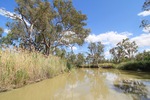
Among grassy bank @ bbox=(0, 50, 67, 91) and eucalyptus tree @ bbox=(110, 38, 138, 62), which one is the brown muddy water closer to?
grassy bank @ bbox=(0, 50, 67, 91)

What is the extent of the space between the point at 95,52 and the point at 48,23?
28287 mm

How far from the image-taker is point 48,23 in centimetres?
1567

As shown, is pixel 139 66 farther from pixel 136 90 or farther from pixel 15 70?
pixel 15 70

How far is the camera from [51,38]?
54.2 feet

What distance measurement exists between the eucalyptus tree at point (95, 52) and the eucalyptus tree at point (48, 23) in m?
23.9

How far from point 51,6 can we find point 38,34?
3.73 metres

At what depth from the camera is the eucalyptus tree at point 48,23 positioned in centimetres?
1535

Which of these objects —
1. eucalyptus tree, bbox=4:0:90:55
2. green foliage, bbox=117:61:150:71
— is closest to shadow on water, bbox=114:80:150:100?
eucalyptus tree, bbox=4:0:90:55

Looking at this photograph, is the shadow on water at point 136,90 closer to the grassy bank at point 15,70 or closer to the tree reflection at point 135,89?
the tree reflection at point 135,89

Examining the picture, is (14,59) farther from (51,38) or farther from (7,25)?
(7,25)

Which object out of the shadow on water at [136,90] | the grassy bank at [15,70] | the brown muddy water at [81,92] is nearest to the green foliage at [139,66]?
the brown muddy water at [81,92]

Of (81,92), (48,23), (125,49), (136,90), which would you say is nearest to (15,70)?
(81,92)

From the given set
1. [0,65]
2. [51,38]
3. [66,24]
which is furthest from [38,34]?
[0,65]

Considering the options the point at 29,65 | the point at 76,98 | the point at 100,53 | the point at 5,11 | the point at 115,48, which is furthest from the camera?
the point at 100,53
